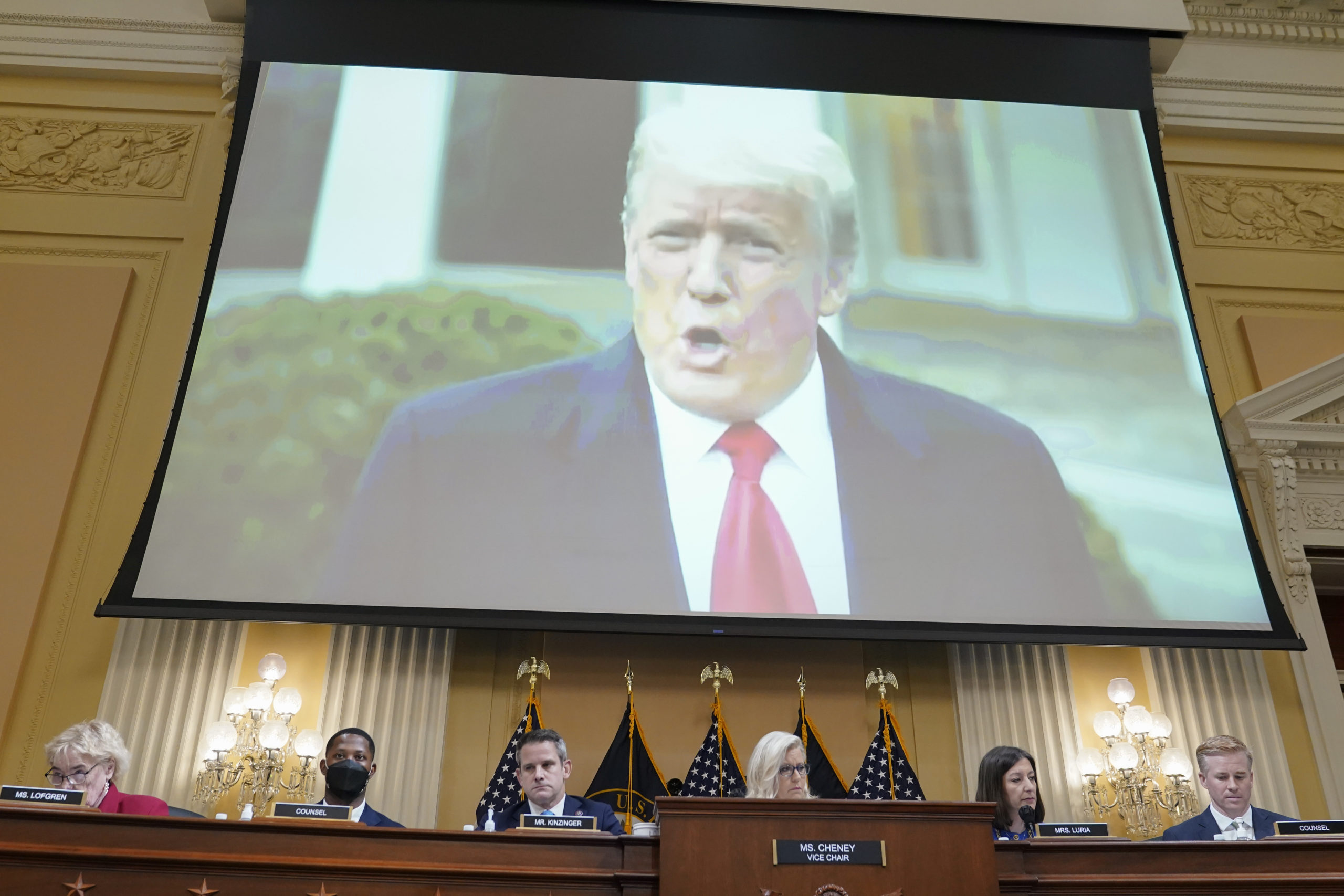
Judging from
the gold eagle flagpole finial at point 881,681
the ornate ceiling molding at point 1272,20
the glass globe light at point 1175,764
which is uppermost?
the ornate ceiling molding at point 1272,20

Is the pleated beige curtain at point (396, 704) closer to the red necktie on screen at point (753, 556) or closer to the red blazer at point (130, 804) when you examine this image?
the red necktie on screen at point (753, 556)

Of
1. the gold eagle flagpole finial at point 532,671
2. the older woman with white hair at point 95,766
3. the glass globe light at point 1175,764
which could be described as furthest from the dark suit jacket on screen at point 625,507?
the older woman with white hair at point 95,766

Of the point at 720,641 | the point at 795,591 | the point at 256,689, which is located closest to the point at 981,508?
the point at 795,591

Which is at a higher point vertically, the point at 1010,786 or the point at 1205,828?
the point at 1010,786

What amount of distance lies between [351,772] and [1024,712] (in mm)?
3478

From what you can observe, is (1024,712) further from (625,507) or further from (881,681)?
(625,507)

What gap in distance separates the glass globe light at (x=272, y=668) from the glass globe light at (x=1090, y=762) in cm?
377

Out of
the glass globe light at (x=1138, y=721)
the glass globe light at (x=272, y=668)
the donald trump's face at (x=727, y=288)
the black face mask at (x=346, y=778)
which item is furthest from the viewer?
the donald trump's face at (x=727, y=288)

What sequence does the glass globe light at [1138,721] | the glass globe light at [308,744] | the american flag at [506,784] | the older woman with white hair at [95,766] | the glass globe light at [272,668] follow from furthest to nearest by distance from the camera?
the glass globe light at [1138,721]
the glass globe light at [272,668]
the glass globe light at [308,744]
the american flag at [506,784]
the older woman with white hair at [95,766]

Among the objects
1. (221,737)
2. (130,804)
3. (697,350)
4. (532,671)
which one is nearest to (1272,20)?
(697,350)

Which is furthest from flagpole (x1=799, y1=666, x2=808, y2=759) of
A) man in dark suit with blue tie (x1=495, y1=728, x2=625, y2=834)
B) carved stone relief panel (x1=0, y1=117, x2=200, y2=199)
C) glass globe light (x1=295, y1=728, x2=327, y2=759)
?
carved stone relief panel (x1=0, y1=117, x2=200, y2=199)

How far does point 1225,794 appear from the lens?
4246mm

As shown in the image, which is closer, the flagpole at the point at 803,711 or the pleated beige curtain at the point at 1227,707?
the flagpole at the point at 803,711

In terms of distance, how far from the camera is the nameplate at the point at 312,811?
3.17 m
